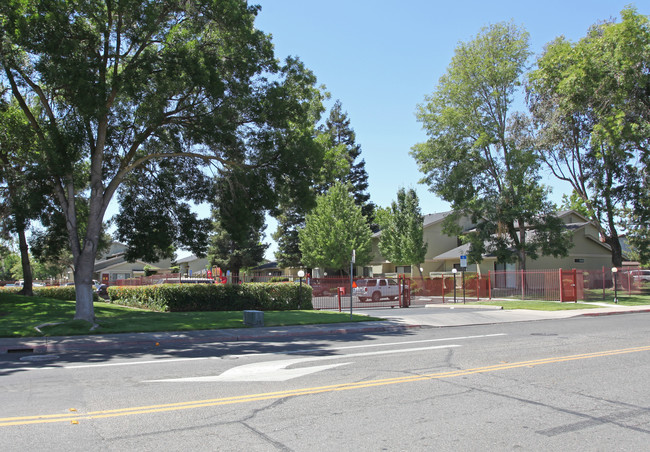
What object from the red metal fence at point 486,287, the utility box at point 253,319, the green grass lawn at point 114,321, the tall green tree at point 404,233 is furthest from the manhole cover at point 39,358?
the tall green tree at point 404,233

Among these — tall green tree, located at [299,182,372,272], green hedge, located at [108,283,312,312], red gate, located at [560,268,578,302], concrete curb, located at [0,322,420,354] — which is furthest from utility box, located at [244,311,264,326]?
tall green tree, located at [299,182,372,272]

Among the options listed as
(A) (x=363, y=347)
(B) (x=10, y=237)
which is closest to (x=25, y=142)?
(B) (x=10, y=237)

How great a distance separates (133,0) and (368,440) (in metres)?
15.9

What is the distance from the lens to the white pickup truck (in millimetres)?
28222

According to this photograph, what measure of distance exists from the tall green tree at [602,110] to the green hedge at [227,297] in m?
22.7

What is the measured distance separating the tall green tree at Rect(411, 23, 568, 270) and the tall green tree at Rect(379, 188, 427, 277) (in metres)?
5.86

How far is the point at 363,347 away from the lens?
480 inches

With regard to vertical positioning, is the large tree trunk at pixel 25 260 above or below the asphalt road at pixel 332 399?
above

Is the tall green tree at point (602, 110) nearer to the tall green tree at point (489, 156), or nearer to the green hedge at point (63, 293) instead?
the tall green tree at point (489, 156)

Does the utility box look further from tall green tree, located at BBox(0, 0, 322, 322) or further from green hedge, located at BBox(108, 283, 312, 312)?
green hedge, located at BBox(108, 283, 312, 312)

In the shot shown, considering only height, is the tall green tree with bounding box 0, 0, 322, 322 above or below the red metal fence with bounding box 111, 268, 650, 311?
above

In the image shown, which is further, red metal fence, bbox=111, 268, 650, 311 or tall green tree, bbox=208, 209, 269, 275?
tall green tree, bbox=208, 209, 269, 275

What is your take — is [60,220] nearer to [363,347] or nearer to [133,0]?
[133,0]

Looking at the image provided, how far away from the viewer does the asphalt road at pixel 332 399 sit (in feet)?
16.9
